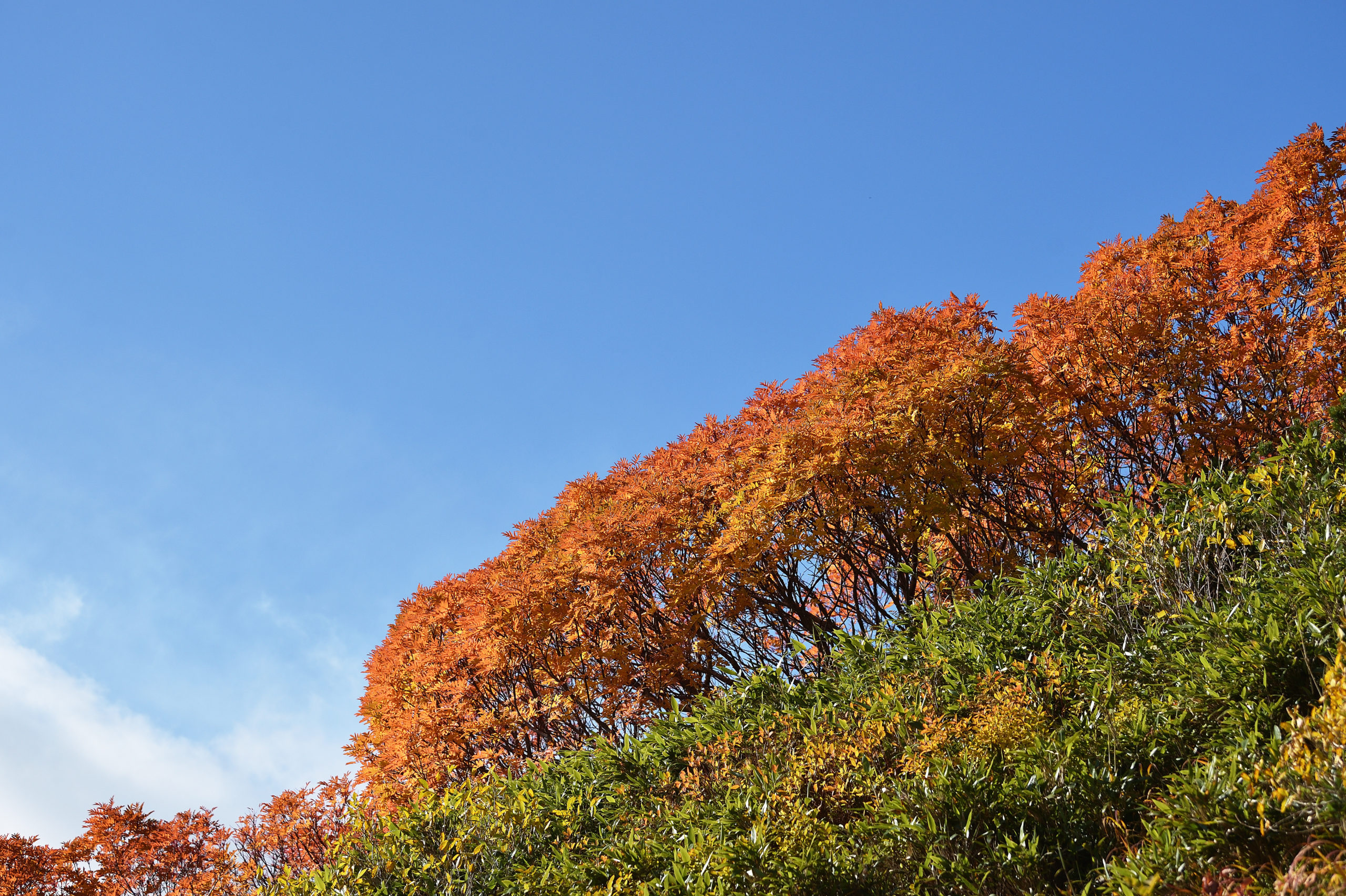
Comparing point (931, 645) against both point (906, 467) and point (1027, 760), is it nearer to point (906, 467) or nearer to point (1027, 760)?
point (1027, 760)

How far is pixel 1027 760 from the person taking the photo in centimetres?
689

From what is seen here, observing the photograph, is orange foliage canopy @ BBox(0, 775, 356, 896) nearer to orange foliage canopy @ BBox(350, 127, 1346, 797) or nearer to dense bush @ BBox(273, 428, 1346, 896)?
orange foliage canopy @ BBox(350, 127, 1346, 797)

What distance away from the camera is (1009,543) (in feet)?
47.4

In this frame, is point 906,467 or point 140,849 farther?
point 140,849

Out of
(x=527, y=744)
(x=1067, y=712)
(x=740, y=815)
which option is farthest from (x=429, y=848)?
(x=527, y=744)

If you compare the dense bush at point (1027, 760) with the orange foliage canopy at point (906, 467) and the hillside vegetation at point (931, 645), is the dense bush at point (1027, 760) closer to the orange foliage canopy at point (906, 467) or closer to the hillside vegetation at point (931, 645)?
the hillside vegetation at point (931, 645)

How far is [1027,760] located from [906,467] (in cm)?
637

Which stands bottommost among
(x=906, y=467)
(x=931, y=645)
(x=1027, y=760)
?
(x=1027, y=760)

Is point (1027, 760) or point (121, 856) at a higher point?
point (121, 856)

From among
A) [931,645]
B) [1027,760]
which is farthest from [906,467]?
[1027,760]

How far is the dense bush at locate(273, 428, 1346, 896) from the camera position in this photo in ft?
18.6

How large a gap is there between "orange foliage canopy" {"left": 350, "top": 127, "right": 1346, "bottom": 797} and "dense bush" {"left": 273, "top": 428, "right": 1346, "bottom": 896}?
2.68m

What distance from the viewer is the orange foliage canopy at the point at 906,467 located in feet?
42.8

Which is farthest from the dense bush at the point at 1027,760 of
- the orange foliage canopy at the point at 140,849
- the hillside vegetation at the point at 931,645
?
the orange foliage canopy at the point at 140,849
